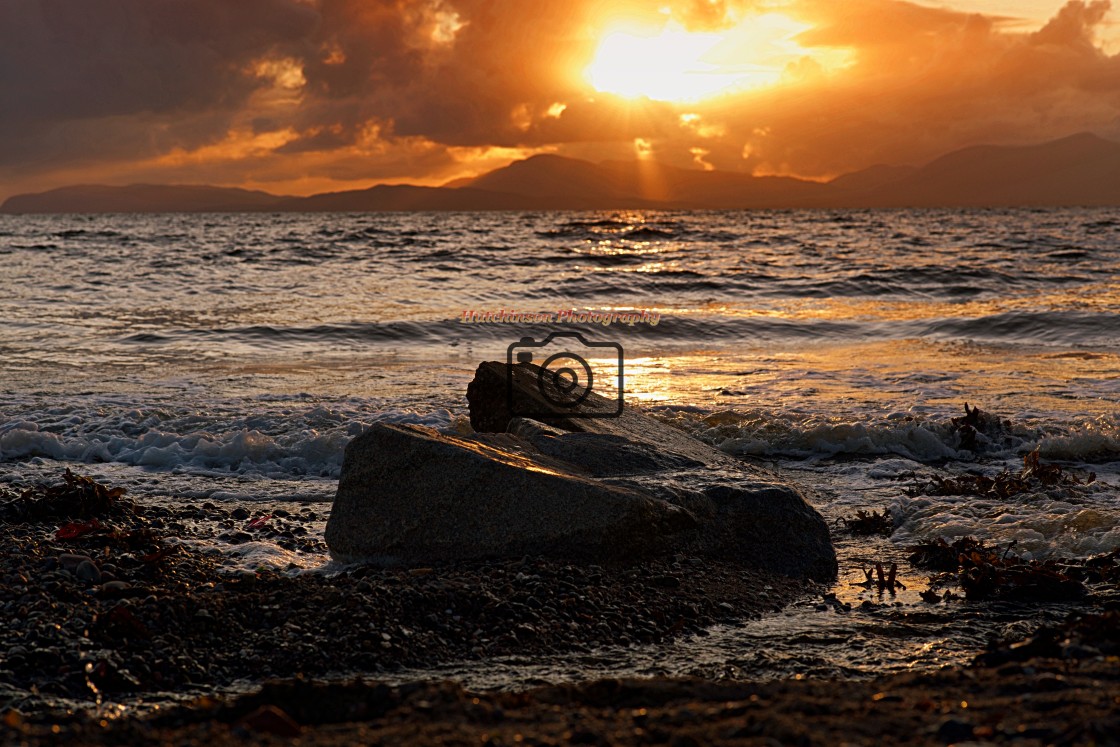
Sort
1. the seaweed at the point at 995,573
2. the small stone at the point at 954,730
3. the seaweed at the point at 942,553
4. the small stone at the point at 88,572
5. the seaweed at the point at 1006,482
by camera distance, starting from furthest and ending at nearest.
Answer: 1. the seaweed at the point at 1006,482
2. the seaweed at the point at 942,553
3. the seaweed at the point at 995,573
4. the small stone at the point at 88,572
5. the small stone at the point at 954,730

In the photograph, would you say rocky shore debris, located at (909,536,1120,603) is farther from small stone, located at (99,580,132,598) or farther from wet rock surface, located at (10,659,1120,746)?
small stone, located at (99,580,132,598)

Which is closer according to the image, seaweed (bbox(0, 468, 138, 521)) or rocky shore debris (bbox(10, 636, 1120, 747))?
rocky shore debris (bbox(10, 636, 1120, 747))

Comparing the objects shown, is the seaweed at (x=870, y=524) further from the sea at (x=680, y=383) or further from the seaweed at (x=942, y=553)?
the seaweed at (x=942, y=553)

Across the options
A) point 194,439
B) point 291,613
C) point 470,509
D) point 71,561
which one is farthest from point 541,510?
point 194,439

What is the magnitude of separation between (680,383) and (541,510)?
26.0ft

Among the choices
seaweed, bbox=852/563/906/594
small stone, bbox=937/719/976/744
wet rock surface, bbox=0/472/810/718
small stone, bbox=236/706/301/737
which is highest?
small stone, bbox=937/719/976/744

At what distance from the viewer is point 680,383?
12836 mm

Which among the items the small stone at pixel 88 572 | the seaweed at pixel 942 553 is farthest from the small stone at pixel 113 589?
the seaweed at pixel 942 553

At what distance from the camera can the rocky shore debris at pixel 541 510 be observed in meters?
5.12

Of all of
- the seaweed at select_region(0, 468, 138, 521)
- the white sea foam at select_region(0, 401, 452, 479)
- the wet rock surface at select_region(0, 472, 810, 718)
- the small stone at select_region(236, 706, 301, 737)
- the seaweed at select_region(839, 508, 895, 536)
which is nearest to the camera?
the small stone at select_region(236, 706, 301, 737)

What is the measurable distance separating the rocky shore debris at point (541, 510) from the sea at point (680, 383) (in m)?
0.36

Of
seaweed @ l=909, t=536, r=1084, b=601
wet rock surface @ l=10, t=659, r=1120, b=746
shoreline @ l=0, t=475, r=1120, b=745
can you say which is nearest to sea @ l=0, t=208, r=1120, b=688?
seaweed @ l=909, t=536, r=1084, b=601

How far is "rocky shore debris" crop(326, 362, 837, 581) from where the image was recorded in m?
5.12

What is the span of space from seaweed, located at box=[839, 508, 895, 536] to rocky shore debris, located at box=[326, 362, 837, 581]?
748 millimetres
